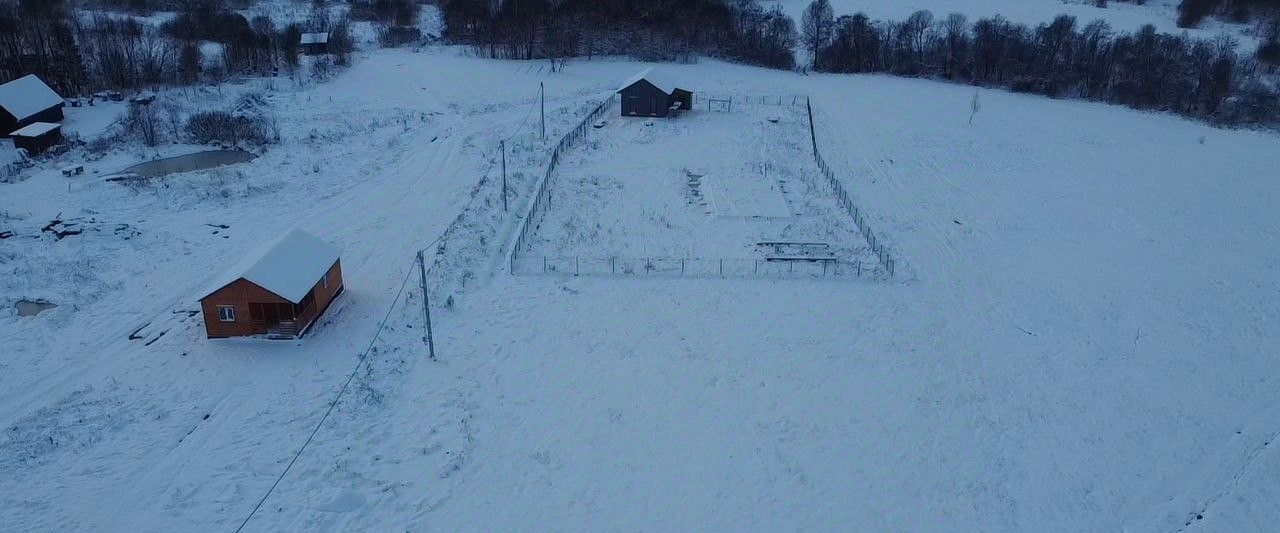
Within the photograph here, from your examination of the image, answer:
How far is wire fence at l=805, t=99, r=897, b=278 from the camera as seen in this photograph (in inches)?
1074

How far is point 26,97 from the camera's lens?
127 ft

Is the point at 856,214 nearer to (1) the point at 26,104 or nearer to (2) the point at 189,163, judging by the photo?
(2) the point at 189,163

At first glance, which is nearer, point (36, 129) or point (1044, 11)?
point (36, 129)

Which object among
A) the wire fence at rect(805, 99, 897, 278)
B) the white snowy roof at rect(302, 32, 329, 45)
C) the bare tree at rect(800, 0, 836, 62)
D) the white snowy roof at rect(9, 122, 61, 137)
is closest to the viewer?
the wire fence at rect(805, 99, 897, 278)

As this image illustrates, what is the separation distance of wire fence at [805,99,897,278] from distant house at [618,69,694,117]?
836cm

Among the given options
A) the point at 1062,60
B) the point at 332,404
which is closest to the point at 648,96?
the point at 332,404

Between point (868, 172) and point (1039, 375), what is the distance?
18049 millimetres

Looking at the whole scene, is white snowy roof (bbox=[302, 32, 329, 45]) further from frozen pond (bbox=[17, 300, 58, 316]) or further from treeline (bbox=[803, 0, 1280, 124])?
frozen pond (bbox=[17, 300, 58, 316])

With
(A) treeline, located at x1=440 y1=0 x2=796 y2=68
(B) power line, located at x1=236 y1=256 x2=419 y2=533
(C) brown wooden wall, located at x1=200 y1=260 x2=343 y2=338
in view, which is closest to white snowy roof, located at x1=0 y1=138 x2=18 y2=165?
(C) brown wooden wall, located at x1=200 y1=260 x2=343 y2=338

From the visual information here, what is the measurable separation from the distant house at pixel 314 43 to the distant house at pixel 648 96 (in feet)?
88.0

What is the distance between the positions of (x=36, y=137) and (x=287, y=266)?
75.7 feet

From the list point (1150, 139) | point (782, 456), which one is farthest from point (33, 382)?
point (1150, 139)

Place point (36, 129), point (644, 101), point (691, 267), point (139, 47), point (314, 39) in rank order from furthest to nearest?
point (314, 39), point (139, 47), point (644, 101), point (36, 129), point (691, 267)

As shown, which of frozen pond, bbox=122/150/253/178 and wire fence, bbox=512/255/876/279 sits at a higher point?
frozen pond, bbox=122/150/253/178
